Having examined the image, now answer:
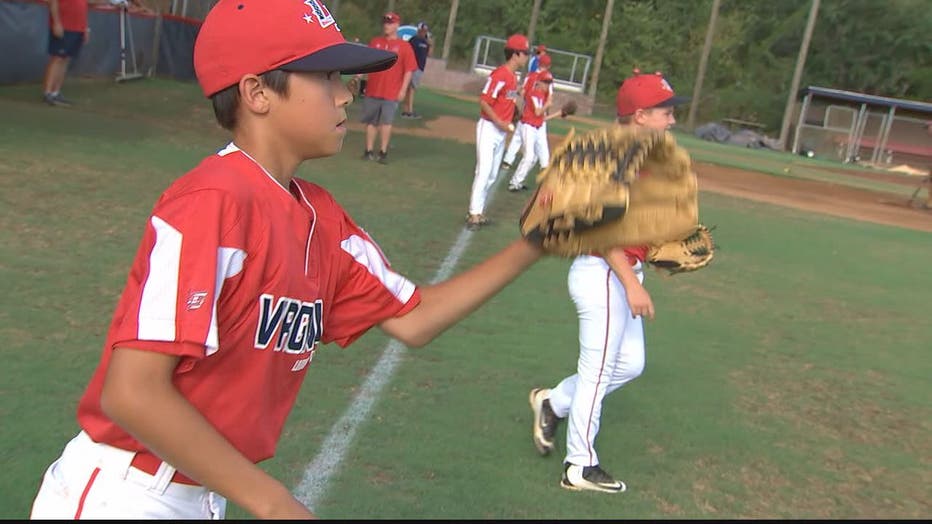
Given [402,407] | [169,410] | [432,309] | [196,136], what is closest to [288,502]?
[169,410]

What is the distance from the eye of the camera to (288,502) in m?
1.77

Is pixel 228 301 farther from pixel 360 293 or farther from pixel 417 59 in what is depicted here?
pixel 417 59

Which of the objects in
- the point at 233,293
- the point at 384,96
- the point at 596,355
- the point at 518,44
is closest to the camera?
the point at 233,293

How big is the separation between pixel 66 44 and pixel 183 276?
13779 mm

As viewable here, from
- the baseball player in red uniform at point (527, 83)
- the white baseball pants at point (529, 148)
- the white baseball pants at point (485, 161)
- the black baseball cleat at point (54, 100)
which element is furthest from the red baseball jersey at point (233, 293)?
the black baseball cleat at point (54, 100)

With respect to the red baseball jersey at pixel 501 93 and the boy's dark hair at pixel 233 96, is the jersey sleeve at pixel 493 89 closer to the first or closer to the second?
the red baseball jersey at pixel 501 93

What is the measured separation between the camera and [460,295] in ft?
8.56

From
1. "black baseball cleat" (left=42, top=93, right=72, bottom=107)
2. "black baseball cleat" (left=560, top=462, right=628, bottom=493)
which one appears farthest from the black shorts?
"black baseball cleat" (left=560, top=462, right=628, bottom=493)

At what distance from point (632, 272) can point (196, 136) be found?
1093cm

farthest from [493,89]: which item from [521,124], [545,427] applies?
[545,427]

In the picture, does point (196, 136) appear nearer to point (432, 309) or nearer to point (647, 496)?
point (647, 496)

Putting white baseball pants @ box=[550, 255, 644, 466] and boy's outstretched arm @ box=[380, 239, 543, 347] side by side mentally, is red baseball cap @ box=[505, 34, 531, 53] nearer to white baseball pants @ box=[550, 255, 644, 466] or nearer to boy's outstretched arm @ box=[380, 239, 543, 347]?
white baseball pants @ box=[550, 255, 644, 466]

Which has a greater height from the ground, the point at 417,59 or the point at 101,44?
the point at 417,59

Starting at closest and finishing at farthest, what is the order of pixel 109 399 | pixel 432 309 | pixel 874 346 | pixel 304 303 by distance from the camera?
pixel 109 399
pixel 304 303
pixel 432 309
pixel 874 346
